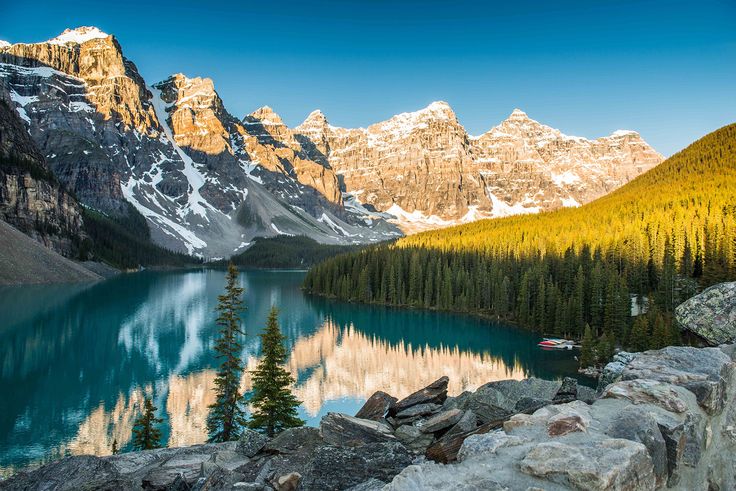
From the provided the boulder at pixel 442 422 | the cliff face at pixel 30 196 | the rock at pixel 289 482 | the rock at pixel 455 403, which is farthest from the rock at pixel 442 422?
the cliff face at pixel 30 196

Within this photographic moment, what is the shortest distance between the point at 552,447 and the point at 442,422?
5492 millimetres

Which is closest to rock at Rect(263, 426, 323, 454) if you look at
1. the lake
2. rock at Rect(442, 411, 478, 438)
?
rock at Rect(442, 411, 478, 438)

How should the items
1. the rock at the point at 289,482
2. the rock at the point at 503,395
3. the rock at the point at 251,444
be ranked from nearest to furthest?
1. the rock at the point at 289,482
2. the rock at the point at 503,395
3. the rock at the point at 251,444

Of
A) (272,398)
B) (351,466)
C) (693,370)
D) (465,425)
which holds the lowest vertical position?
(272,398)

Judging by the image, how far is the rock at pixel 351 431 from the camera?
1025 centimetres

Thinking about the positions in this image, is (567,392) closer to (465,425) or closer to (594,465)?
(465,425)

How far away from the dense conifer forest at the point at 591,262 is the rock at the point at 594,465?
→ 4354 cm

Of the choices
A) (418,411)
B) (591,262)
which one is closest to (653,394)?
(418,411)

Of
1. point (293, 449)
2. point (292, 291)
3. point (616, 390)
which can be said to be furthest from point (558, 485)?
point (292, 291)

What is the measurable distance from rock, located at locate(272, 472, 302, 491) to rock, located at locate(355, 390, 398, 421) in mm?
4429

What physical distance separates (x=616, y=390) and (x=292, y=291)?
12077 centimetres

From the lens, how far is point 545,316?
2589 inches

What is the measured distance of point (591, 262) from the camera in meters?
70.2

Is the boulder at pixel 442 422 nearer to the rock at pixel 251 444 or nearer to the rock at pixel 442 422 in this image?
the rock at pixel 442 422
